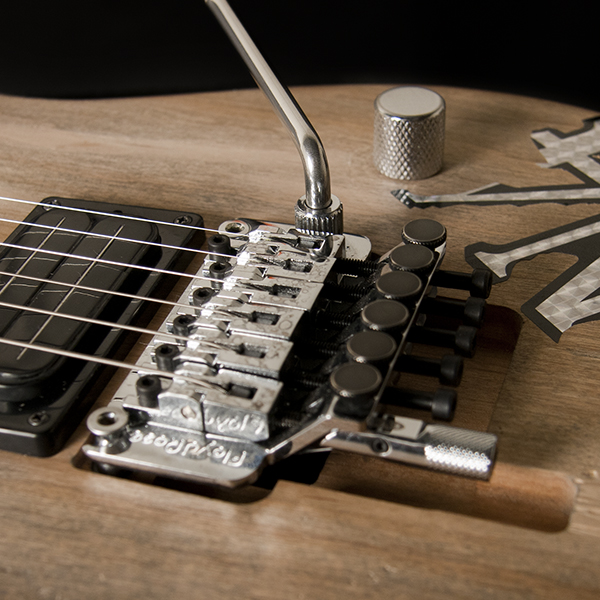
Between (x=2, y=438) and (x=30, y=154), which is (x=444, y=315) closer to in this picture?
(x=2, y=438)

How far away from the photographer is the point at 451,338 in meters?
0.72

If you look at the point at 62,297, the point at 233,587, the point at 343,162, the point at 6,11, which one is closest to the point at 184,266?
the point at 62,297

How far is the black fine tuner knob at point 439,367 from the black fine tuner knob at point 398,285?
0.19 feet

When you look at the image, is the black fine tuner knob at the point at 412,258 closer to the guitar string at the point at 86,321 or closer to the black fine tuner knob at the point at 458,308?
the black fine tuner knob at the point at 458,308

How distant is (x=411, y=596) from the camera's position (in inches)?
22.6

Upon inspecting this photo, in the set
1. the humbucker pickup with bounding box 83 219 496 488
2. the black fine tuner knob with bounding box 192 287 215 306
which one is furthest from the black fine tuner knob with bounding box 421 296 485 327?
the black fine tuner knob with bounding box 192 287 215 306

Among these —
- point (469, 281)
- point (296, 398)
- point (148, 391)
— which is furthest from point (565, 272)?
point (148, 391)

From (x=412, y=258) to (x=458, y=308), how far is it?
7 cm

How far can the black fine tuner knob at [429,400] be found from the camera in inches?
25.2

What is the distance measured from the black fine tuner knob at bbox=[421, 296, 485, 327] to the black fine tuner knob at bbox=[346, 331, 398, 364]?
116 mm

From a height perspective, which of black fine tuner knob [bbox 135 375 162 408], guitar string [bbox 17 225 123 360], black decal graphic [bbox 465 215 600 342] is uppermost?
black fine tuner knob [bbox 135 375 162 408]

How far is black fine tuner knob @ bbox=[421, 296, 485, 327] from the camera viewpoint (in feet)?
2.43

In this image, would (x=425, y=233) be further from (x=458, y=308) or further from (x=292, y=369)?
(x=292, y=369)

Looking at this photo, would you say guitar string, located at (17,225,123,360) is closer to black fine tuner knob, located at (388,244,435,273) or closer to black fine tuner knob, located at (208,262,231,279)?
black fine tuner knob, located at (208,262,231,279)
